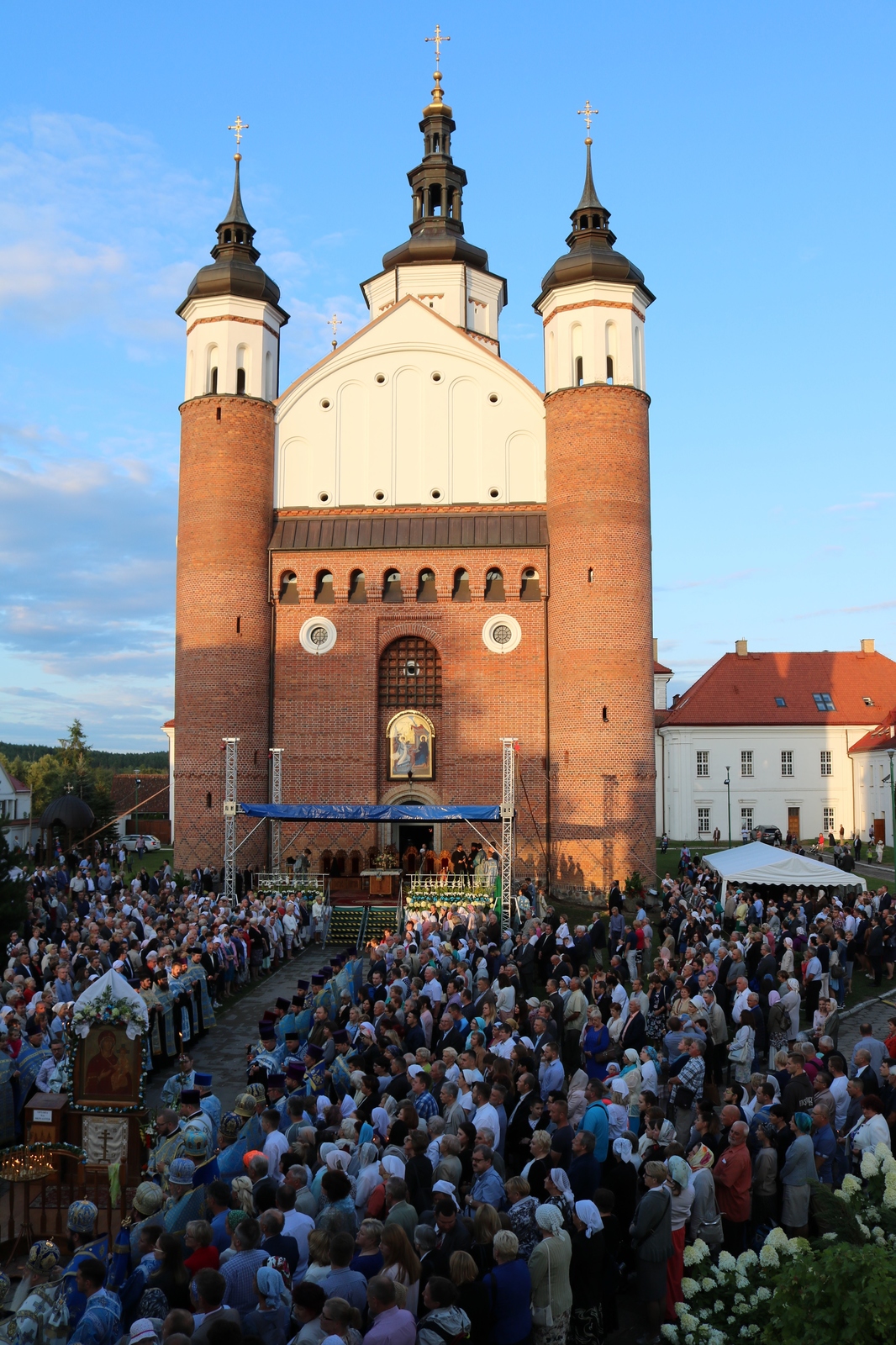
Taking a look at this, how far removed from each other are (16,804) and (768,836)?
126 feet

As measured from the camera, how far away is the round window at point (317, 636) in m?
31.0

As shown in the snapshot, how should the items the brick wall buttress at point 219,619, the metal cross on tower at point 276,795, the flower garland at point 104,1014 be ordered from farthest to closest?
the brick wall buttress at point 219,619 < the metal cross on tower at point 276,795 < the flower garland at point 104,1014

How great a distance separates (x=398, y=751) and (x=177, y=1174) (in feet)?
77.3

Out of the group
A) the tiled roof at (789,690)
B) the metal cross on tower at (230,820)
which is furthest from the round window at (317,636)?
the tiled roof at (789,690)

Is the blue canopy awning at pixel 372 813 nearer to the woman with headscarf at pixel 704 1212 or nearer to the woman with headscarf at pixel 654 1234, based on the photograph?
the woman with headscarf at pixel 704 1212

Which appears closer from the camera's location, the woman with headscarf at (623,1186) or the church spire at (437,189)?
the woman with headscarf at (623,1186)

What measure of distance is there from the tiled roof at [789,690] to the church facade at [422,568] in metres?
23.4

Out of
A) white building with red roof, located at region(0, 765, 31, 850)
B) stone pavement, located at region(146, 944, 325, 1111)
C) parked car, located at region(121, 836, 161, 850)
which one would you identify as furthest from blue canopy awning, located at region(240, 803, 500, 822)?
white building with red roof, located at region(0, 765, 31, 850)

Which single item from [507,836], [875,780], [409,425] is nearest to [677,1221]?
[507,836]

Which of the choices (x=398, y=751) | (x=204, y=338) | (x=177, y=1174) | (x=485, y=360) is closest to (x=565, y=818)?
(x=398, y=751)

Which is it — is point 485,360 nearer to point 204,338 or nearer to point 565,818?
point 204,338

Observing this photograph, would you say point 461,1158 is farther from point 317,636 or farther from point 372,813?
point 317,636

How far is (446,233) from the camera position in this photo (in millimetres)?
38000

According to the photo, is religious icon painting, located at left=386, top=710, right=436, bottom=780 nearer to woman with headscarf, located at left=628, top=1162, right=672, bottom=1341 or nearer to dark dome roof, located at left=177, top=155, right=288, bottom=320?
dark dome roof, located at left=177, top=155, right=288, bottom=320
